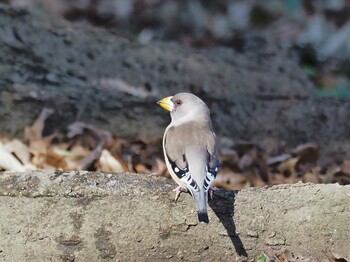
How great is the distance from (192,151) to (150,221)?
498mm

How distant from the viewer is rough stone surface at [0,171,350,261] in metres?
5.02

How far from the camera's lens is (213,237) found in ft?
16.7

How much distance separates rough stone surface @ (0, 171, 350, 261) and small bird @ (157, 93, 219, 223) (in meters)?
0.11

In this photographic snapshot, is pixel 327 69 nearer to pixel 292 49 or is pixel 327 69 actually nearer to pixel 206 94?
pixel 292 49

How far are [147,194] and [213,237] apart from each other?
0.38m

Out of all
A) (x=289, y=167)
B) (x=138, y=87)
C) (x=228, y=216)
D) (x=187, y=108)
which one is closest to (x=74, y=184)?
(x=228, y=216)

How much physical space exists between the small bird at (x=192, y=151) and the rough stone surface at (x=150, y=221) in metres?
0.11

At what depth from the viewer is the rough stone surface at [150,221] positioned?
5016mm

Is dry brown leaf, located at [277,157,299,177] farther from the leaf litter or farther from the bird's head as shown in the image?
the bird's head

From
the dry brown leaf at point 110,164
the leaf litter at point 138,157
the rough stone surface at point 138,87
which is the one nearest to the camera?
the dry brown leaf at point 110,164

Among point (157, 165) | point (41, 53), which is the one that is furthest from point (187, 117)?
point (41, 53)

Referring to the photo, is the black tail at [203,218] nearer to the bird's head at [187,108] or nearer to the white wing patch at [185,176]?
the white wing patch at [185,176]

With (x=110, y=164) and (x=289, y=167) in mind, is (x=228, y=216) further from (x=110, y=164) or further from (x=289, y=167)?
(x=289, y=167)

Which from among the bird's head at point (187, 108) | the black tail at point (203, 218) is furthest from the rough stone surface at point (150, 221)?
the bird's head at point (187, 108)
